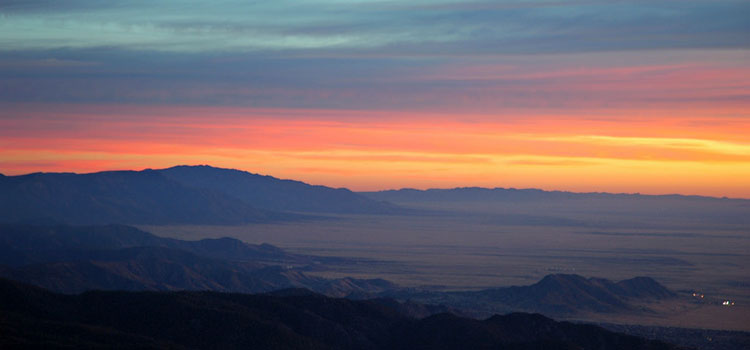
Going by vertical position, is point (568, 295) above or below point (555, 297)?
above

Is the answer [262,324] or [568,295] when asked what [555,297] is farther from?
[262,324]

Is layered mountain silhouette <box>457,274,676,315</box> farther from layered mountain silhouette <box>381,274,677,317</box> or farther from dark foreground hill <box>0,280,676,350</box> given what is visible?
dark foreground hill <box>0,280,676,350</box>

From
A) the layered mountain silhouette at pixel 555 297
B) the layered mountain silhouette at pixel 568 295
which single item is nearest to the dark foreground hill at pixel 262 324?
the layered mountain silhouette at pixel 555 297

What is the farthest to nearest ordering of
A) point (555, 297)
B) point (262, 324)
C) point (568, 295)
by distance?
point (568, 295), point (555, 297), point (262, 324)

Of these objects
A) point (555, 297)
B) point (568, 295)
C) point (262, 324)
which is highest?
point (262, 324)

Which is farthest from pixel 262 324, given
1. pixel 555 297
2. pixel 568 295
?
pixel 568 295

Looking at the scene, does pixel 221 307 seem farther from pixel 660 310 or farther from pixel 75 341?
pixel 660 310

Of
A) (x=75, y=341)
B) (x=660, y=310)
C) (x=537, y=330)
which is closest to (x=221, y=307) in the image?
(x=75, y=341)

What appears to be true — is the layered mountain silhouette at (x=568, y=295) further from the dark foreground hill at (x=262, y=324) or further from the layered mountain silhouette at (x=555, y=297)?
the dark foreground hill at (x=262, y=324)

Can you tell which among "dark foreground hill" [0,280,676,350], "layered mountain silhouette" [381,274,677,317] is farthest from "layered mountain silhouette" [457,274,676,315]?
"dark foreground hill" [0,280,676,350]
